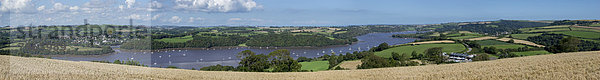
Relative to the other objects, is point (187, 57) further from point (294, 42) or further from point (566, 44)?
point (566, 44)

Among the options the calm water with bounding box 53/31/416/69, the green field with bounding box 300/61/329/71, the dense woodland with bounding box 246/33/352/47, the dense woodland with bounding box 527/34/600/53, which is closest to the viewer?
the dense woodland with bounding box 527/34/600/53

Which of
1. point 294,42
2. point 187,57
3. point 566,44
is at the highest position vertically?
point 566,44

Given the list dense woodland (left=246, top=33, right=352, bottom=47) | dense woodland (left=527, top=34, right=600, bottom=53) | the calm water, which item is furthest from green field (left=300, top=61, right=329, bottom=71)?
dense woodland (left=246, top=33, right=352, bottom=47)

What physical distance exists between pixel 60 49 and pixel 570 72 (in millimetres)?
88928

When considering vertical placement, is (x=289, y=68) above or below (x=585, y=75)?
below

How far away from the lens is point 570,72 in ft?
33.9

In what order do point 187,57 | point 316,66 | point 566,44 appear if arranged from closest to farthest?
point 566,44 → point 316,66 → point 187,57

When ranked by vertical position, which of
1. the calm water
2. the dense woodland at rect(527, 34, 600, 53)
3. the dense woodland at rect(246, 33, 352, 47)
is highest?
the dense woodland at rect(527, 34, 600, 53)

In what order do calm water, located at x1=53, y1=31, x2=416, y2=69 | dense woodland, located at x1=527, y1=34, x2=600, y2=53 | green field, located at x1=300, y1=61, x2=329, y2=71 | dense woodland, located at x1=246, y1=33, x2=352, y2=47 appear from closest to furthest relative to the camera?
dense woodland, located at x1=527, y1=34, x2=600, y2=53 → green field, located at x1=300, y1=61, x2=329, y2=71 → calm water, located at x1=53, y1=31, x2=416, y2=69 → dense woodland, located at x1=246, y1=33, x2=352, y2=47

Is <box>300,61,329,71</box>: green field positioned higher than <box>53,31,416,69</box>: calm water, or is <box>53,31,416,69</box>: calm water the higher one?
<box>300,61,329,71</box>: green field

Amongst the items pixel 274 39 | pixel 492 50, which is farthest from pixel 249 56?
pixel 274 39

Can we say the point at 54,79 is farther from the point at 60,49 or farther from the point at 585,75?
the point at 60,49

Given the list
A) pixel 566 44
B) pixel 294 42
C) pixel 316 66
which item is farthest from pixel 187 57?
pixel 566 44

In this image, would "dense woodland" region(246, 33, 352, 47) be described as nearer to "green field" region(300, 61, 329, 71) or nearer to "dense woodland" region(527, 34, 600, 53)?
"dense woodland" region(527, 34, 600, 53)
